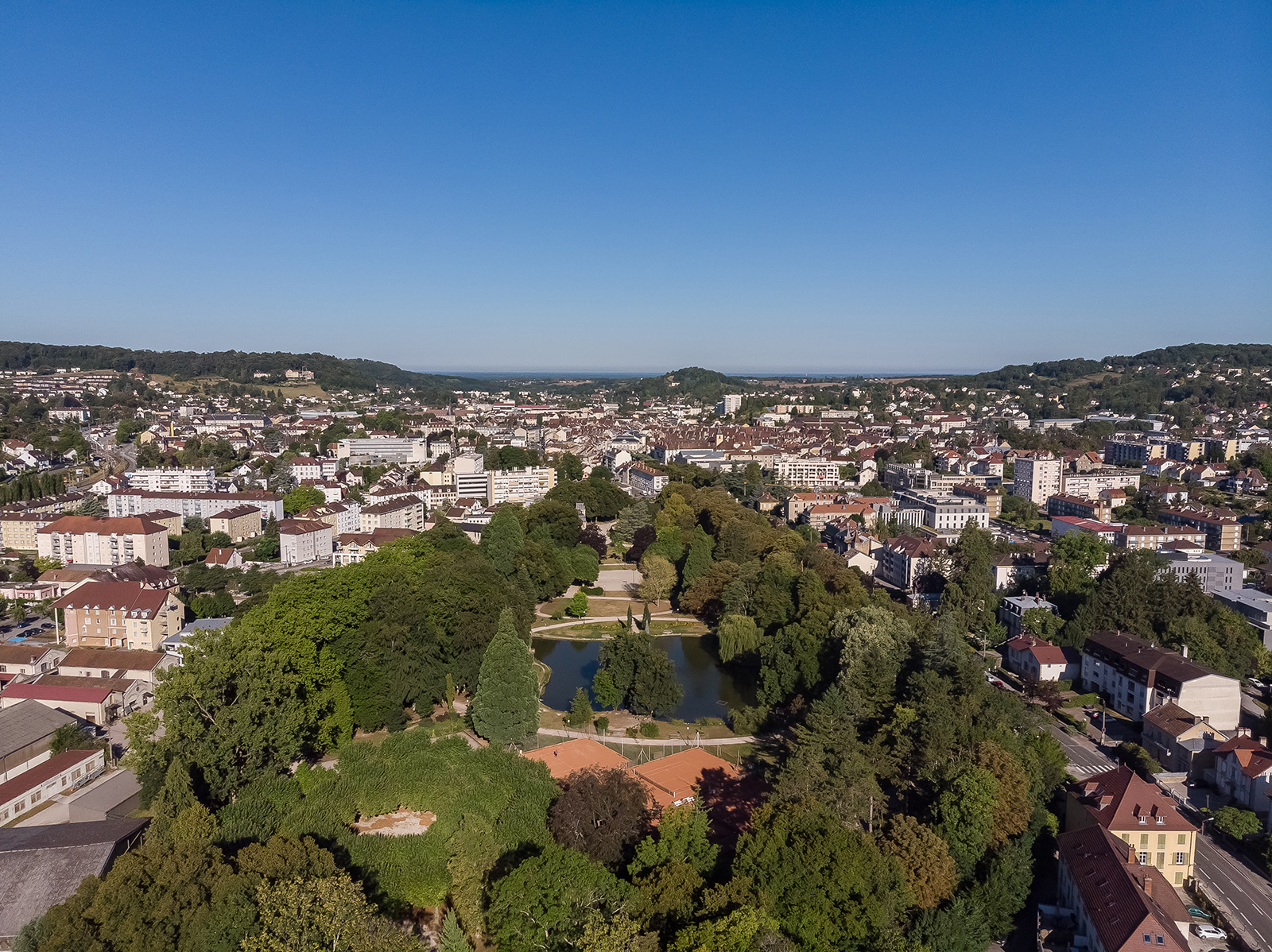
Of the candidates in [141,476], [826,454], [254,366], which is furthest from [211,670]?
[254,366]

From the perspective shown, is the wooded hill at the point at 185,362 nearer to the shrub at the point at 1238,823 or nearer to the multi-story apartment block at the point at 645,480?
the multi-story apartment block at the point at 645,480

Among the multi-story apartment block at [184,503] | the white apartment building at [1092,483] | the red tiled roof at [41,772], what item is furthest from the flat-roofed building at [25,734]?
the white apartment building at [1092,483]

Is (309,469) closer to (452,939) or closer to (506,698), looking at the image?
(506,698)

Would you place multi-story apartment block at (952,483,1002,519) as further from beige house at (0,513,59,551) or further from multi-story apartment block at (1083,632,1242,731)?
beige house at (0,513,59,551)

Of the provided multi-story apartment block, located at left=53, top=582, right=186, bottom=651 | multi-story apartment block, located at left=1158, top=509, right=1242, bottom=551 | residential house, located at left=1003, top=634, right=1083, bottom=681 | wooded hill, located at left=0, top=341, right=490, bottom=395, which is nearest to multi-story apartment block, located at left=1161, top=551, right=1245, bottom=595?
multi-story apartment block, located at left=1158, top=509, right=1242, bottom=551

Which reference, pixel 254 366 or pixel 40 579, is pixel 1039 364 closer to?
pixel 254 366

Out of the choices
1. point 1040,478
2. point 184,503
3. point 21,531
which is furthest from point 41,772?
point 1040,478
